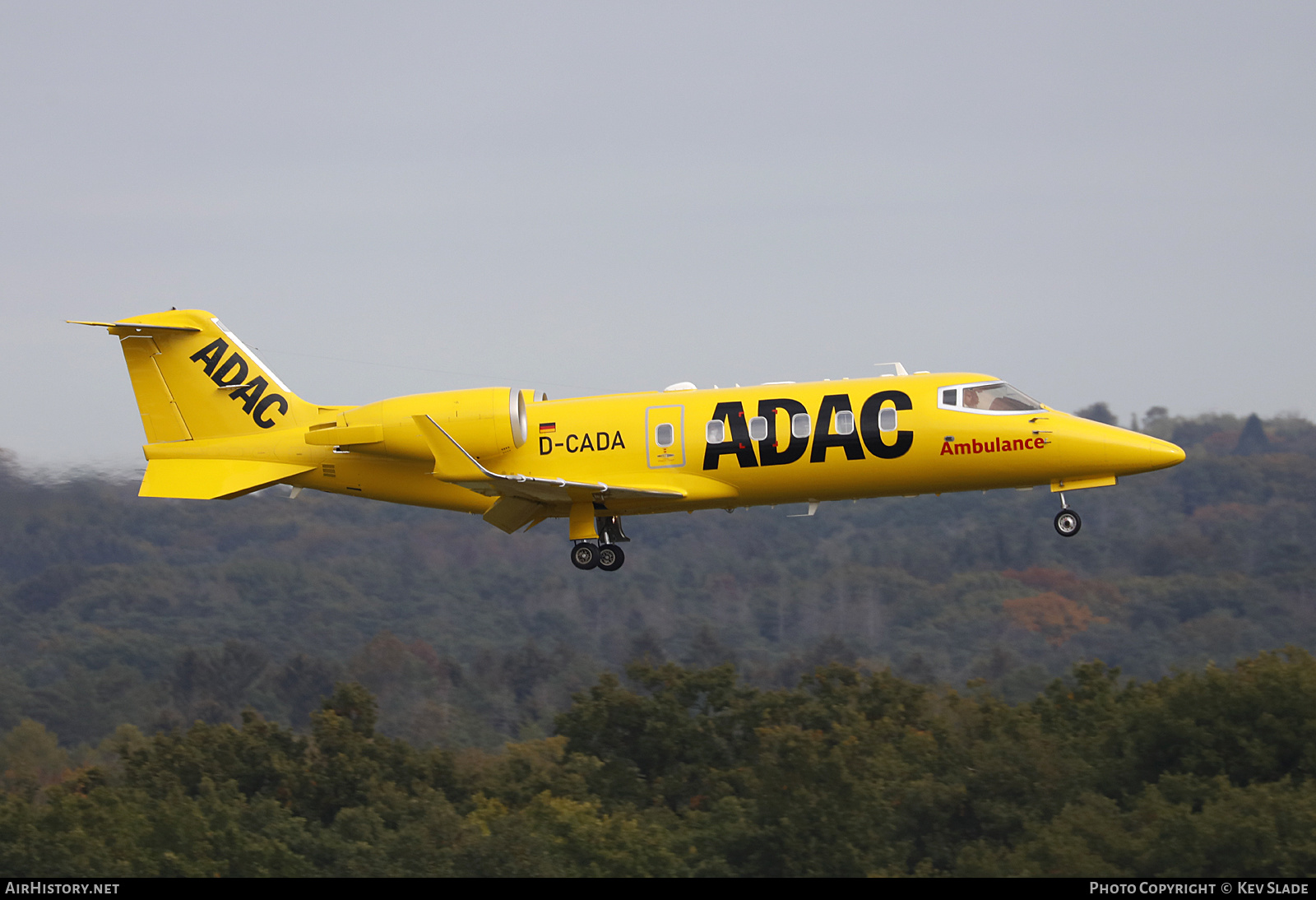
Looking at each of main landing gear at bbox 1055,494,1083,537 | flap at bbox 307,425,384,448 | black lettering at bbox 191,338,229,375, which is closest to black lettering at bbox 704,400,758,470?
main landing gear at bbox 1055,494,1083,537

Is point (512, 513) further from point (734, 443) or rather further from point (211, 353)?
point (211, 353)

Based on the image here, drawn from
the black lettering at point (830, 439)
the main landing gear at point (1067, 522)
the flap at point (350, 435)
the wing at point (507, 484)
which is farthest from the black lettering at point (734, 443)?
the flap at point (350, 435)

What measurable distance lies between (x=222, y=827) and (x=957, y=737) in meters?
27.9

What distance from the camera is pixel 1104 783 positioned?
5903cm

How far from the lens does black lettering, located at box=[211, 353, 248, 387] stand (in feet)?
117

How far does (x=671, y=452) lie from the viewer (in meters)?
32.3

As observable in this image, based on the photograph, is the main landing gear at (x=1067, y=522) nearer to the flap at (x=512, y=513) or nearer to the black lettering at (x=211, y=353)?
the flap at (x=512, y=513)

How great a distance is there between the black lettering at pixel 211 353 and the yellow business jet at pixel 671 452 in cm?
193

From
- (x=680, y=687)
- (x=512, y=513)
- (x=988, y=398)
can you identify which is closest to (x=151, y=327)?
(x=512, y=513)

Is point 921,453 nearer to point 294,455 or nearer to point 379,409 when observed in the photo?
point 379,409

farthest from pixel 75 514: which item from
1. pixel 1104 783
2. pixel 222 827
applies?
pixel 1104 783

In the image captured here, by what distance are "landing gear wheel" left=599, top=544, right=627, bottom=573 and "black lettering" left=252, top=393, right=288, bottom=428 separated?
784 centimetres

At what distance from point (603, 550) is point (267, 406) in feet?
27.0

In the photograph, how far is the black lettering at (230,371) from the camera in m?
35.6
